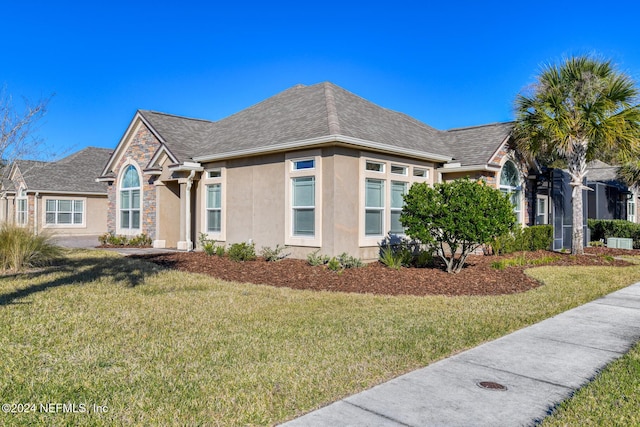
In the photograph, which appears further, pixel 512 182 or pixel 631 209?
pixel 631 209

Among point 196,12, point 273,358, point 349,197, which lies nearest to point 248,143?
point 349,197

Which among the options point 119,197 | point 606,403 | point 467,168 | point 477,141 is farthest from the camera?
point 119,197

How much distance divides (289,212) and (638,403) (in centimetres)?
1043

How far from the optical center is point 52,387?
14.1 ft

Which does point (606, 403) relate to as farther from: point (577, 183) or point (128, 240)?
point (128, 240)

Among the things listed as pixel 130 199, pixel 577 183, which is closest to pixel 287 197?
pixel 130 199

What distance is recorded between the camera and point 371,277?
11086 mm

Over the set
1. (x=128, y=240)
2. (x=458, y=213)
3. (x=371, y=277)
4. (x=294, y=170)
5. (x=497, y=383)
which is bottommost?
(x=497, y=383)

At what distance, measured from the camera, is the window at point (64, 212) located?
89.8 ft

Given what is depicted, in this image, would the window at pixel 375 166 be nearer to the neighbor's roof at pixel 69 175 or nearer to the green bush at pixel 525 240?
the green bush at pixel 525 240

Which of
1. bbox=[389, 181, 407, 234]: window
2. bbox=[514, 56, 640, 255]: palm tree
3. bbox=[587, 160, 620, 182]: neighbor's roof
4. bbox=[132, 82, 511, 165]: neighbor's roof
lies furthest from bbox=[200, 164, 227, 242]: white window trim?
bbox=[587, 160, 620, 182]: neighbor's roof

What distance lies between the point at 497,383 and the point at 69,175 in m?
29.8

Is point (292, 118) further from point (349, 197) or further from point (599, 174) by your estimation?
point (599, 174)

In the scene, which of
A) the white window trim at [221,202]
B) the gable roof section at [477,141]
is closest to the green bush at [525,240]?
the gable roof section at [477,141]
